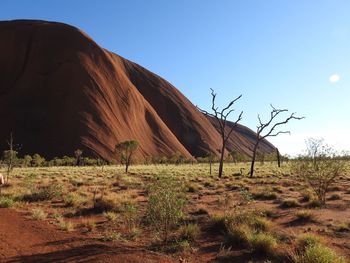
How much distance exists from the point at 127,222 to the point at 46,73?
8909 cm

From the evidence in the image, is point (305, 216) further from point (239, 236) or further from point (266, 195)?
point (266, 195)

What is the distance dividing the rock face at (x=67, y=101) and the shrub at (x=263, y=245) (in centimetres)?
7037

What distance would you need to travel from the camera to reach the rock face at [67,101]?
81.3m

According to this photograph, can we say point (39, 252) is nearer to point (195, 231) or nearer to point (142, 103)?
point (195, 231)

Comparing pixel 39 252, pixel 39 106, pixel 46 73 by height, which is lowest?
pixel 39 252

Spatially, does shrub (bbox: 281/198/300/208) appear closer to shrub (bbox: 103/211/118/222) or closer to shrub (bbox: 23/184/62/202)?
shrub (bbox: 103/211/118/222)

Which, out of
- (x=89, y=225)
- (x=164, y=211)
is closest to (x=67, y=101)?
(x=89, y=225)

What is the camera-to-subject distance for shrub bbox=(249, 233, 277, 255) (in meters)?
8.65

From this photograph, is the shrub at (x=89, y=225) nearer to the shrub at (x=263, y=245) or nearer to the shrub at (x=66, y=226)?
the shrub at (x=66, y=226)

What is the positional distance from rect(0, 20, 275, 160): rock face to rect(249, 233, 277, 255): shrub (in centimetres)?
7037

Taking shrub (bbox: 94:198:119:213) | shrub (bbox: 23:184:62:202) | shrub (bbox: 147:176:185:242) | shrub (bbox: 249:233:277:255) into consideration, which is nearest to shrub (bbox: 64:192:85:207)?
shrub (bbox: 94:198:119:213)

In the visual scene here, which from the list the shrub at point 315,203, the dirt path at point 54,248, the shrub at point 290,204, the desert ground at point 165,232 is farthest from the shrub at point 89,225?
the shrub at point 315,203

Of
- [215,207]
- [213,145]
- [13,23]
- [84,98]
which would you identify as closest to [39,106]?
[84,98]

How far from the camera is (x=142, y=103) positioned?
10600 centimetres
